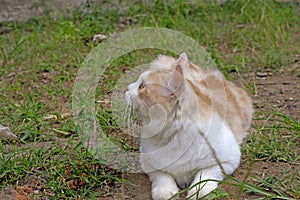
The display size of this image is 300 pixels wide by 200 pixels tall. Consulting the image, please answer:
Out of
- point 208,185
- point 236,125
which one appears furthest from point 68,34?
point 208,185

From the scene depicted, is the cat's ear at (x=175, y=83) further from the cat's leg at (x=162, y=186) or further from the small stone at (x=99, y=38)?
the small stone at (x=99, y=38)

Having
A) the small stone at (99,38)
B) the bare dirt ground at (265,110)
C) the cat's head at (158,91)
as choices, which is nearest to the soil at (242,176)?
the bare dirt ground at (265,110)

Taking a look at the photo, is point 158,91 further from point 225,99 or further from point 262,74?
point 262,74

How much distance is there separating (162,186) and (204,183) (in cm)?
21

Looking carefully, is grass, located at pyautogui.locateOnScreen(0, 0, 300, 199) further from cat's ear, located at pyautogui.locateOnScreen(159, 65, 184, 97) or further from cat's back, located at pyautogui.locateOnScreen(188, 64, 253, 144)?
cat's ear, located at pyautogui.locateOnScreen(159, 65, 184, 97)

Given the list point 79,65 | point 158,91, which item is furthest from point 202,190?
point 79,65

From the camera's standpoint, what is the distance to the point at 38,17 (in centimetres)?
598

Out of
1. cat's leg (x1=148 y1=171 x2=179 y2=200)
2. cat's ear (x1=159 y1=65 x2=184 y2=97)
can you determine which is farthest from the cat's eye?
cat's leg (x1=148 y1=171 x2=179 y2=200)

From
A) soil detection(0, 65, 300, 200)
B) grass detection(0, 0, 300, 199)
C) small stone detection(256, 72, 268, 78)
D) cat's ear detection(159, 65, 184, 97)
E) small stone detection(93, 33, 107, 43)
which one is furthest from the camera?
small stone detection(93, 33, 107, 43)

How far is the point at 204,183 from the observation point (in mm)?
2783

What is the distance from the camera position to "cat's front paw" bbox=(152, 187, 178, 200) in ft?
8.98

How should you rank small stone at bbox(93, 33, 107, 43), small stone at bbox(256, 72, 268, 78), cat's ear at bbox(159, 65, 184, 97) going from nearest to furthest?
cat's ear at bbox(159, 65, 184, 97)
small stone at bbox(256, 72, 268, 78)
small stone at bbox(93, 33, 107, 43)

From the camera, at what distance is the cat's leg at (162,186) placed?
2.75 m

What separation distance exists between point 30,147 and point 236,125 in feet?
4.04
